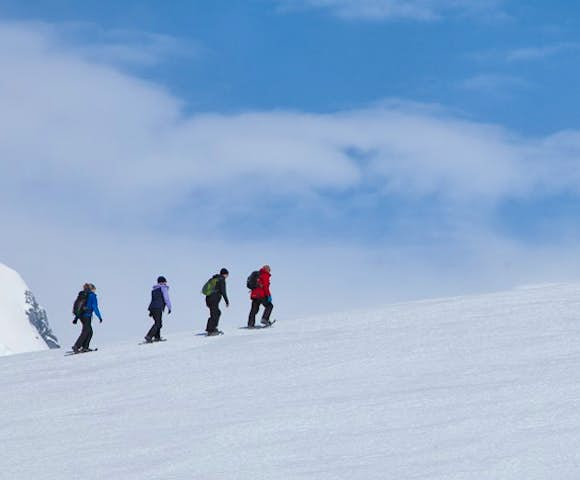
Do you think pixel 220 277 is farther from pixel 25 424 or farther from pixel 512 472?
pixel 512 472

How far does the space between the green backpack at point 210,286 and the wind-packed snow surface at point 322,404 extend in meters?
0.99

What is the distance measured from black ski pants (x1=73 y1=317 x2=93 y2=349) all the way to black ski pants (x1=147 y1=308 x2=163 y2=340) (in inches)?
51.3

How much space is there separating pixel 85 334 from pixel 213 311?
278cm

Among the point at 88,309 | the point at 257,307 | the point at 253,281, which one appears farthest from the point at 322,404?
the point at 88,309

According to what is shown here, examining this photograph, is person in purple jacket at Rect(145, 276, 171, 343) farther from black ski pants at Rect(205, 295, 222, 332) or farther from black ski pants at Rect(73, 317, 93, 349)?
black ski pants at Rect(73, 317, 93, 349)

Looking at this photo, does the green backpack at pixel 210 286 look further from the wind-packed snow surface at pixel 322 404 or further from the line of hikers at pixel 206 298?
the wind-packed snow surface at pixel 322 404

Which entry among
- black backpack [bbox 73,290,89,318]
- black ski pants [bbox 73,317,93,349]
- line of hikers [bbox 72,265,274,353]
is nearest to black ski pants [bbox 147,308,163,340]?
line of hikers [bbox 72,265,274,353]

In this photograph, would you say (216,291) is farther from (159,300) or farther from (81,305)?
(81,305)

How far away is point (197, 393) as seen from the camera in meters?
16.5

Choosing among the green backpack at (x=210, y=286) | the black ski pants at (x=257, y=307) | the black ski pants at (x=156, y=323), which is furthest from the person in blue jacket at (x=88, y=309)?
the black ski pants at (x=257, y=307)

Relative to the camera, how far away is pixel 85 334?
23.6 metres

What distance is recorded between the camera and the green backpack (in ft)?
76.4

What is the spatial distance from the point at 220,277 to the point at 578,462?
1404 centimetres

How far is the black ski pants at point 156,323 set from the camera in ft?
77.6
